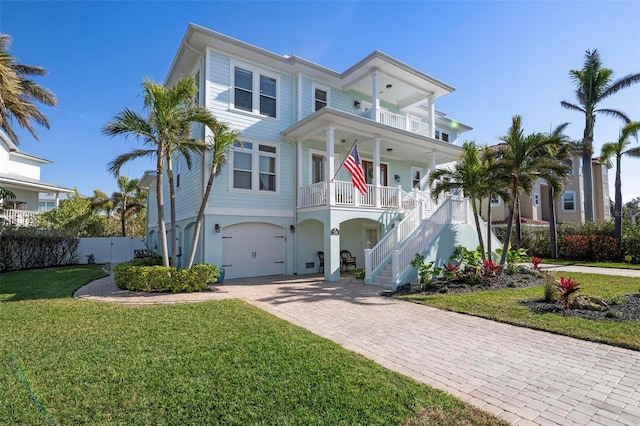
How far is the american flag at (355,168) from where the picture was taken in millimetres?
11750

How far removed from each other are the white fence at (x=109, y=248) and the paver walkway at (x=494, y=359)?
17469mm

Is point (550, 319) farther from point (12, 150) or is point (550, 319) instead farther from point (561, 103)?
point (12, 150)

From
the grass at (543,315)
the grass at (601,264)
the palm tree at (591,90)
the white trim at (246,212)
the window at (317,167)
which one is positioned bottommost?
the grass at (543,315)

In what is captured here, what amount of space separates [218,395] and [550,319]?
654cm

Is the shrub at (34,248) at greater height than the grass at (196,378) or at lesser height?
greater

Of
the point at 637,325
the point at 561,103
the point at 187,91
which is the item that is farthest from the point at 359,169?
the point at 561,103

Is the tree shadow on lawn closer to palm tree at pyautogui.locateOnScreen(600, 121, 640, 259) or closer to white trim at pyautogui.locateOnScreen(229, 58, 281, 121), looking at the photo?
white trim at pyautogui.locateOnScreen(229, 58, 281, 121)

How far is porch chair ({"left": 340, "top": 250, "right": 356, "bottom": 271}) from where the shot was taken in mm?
15328

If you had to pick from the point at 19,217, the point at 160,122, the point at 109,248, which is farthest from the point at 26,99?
the point at 160,122

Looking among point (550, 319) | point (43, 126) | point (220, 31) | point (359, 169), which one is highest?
point (220, 31)

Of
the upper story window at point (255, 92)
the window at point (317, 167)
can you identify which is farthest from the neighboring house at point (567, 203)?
the upper story window at point (255, 92)

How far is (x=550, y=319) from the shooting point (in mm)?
6547

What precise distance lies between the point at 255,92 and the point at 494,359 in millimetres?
12824

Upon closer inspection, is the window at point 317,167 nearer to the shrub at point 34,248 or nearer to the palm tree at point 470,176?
the palm tree at point 470,176
